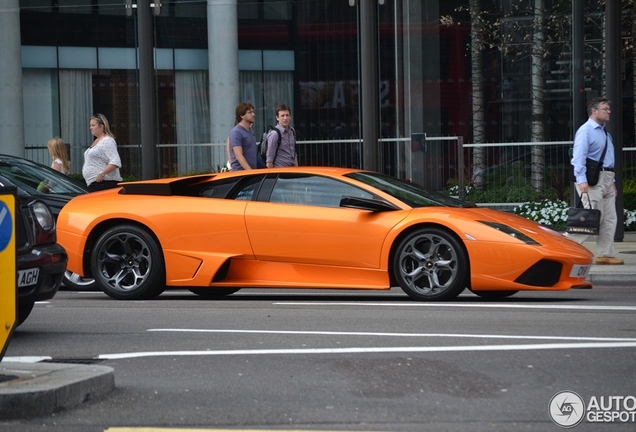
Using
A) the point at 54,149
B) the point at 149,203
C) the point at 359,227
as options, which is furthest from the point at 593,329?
the point at 54,149

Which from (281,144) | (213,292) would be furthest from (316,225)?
(281,144)

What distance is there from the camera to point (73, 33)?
19312 millimetres

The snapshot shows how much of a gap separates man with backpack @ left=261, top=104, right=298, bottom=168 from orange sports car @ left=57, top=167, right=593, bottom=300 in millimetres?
3098

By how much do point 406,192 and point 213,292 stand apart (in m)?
2.19

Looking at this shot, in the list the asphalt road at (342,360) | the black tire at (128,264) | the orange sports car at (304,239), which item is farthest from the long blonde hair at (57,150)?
the asphalt road at (342,360)

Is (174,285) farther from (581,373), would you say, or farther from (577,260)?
(581,373)

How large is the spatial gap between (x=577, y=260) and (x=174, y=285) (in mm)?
3590

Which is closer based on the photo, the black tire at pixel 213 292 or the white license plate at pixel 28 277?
the white license plate at pixel 28 277

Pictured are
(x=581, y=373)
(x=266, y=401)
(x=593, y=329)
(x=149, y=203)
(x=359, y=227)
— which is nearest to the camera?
(x=266, y=401)

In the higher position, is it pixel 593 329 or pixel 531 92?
pixel 531 92

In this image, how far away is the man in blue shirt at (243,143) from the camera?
13500 millimetres

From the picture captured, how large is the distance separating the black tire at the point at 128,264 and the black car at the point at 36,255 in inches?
92.2

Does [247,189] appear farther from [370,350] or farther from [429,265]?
[370,350]

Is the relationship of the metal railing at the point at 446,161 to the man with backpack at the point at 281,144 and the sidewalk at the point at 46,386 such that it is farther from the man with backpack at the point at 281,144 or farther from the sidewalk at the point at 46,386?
the sidewalk at the point at 46,386
